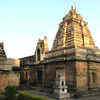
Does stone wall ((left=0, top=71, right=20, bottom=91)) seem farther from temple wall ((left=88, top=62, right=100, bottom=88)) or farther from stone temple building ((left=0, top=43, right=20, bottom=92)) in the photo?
temple wall ((left=88, top=62, right=100, bottom=88))

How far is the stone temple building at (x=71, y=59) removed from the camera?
19.5 metres

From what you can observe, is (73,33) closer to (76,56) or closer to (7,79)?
(76,56)

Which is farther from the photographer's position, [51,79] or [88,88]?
[51,79]

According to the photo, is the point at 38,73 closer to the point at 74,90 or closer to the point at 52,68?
the point at 52,68

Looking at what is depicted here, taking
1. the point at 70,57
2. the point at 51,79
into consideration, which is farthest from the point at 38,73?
the point at 70,57

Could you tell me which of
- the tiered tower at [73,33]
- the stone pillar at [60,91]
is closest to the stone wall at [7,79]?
the stone pillar at [60,91]

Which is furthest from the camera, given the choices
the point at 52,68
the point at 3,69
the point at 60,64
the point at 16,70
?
the point at 52,68

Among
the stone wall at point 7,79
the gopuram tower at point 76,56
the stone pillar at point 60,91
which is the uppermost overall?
the gopuram tower at point 76,56

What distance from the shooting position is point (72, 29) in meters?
23.8

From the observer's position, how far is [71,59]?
19.6 meters

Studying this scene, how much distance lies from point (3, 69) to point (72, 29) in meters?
13.0

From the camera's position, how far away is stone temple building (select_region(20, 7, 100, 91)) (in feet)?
63.9

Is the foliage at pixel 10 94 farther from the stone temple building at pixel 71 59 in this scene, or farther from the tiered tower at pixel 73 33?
the tiered tower at pixel 73 33

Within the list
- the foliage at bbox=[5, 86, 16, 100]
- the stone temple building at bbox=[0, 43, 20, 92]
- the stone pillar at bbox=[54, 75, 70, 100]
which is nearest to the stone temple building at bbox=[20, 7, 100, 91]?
the stone pillar at bbox=[54, 75, 70, 100]
